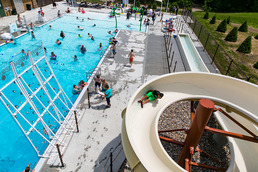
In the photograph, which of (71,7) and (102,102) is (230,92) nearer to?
(102,102)

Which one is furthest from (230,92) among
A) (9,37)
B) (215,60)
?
(9,37)

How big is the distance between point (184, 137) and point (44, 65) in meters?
15.3

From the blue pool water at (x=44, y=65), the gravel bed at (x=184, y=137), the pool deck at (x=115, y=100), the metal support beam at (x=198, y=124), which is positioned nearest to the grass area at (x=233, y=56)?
the pool deck at (x=115, y=100)

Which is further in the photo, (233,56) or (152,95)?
(233,56)

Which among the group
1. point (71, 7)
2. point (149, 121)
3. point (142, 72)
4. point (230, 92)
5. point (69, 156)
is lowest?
point (69, 156)

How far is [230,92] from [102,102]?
7.99 m

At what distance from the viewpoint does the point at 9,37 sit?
2095cm

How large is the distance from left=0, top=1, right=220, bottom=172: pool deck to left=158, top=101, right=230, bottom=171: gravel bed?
273 centimetres

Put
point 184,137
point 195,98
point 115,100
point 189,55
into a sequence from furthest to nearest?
point 189,55 < point 115,100 < point 184,137 < point 195,98

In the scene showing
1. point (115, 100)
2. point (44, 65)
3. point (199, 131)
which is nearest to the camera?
point (199, 131)

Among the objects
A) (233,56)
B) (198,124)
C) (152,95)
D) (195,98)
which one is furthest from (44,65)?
(233,56)

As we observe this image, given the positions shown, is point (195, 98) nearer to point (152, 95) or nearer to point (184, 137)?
point (152, 95)

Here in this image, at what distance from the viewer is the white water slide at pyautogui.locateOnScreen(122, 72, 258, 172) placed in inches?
246

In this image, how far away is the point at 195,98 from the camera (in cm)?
776
